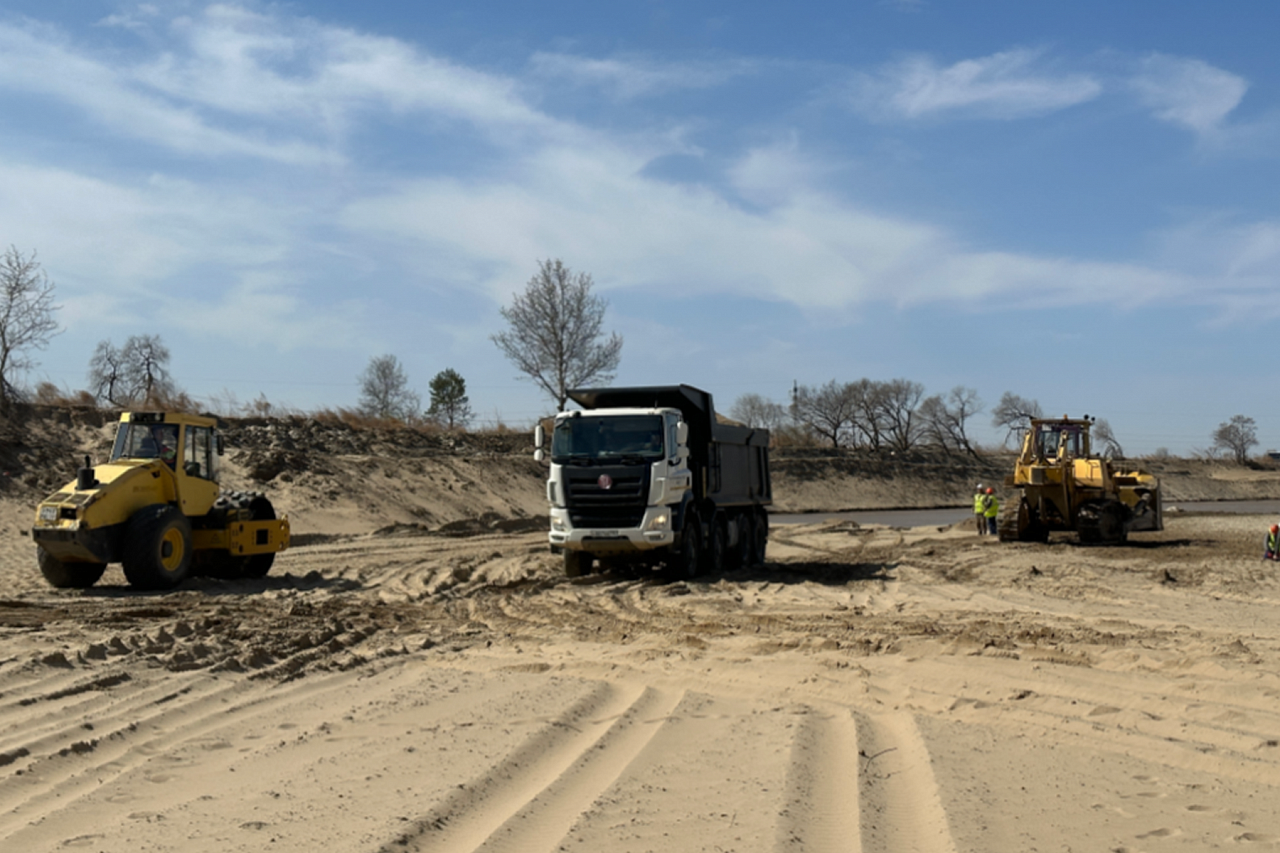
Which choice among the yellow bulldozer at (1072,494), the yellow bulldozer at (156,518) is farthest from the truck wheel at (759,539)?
the yellow bulldozer at (156,518)

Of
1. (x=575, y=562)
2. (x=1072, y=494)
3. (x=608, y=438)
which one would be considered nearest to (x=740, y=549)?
(x=575, y=562)

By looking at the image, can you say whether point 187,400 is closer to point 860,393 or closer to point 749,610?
point 749,610

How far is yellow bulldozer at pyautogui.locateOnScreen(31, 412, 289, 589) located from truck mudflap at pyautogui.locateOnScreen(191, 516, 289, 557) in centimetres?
2

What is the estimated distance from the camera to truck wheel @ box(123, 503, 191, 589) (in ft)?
47.9

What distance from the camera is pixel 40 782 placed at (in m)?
5.67

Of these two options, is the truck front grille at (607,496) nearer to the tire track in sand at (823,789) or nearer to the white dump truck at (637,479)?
the white dump truck at (637,479)

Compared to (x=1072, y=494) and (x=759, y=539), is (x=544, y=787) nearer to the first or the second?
(x=759, y=539)

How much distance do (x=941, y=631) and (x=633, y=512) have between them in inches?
243

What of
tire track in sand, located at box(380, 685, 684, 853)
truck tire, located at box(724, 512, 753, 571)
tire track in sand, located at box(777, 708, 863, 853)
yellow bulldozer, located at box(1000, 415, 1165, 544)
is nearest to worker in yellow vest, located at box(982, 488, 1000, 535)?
yellow bulldozer, located at box(1000, 415, 1165, 544)

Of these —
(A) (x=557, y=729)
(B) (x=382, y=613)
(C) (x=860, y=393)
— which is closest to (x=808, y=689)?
(A) (x=557, y=729)

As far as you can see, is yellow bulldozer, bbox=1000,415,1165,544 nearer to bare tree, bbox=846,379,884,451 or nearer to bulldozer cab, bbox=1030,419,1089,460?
bulldozer cab, bbox=1030,419,1089,460

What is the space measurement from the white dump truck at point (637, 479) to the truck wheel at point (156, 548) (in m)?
5.42

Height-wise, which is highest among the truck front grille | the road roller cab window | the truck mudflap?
the road roller cab window

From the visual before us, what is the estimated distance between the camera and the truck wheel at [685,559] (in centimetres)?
1675
